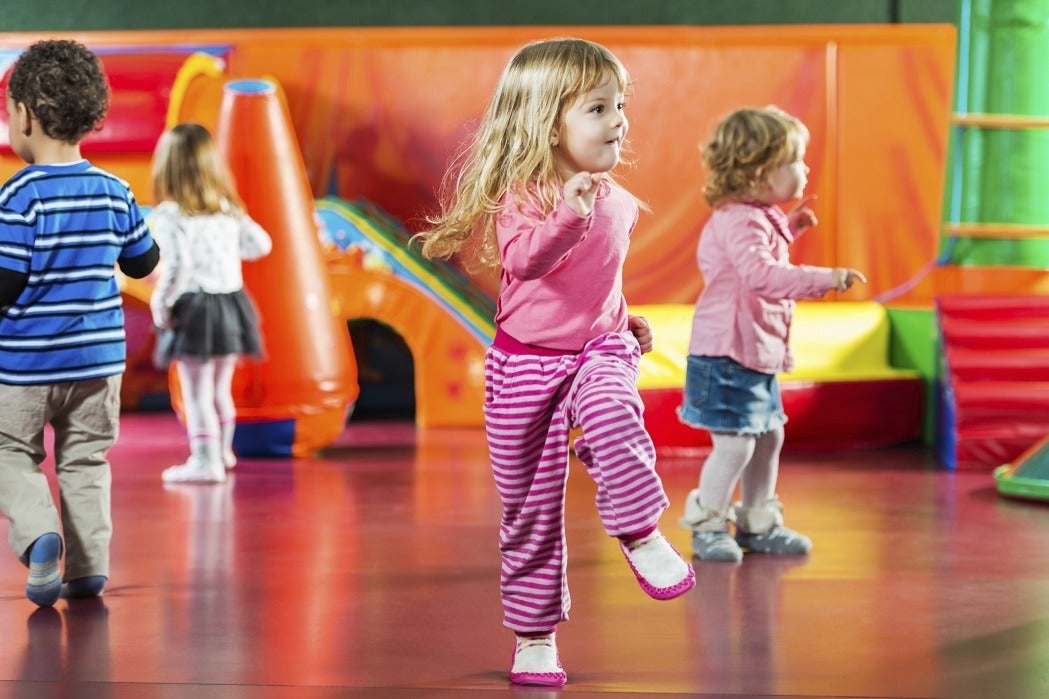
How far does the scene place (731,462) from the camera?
10.8 ft

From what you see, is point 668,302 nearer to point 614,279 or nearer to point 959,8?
point 959,8

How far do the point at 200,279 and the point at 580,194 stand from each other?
2809 mm

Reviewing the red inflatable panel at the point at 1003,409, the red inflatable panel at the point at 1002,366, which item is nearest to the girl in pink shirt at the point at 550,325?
the red inflatable panel at the point at 1003,409

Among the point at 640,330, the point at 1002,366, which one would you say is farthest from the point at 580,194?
the point at 1002,366

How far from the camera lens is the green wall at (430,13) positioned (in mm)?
7023

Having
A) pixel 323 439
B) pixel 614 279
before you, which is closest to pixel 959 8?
pixel 323 439

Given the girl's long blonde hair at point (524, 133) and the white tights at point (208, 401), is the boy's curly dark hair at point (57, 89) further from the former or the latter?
the white tights at point (208, 401)

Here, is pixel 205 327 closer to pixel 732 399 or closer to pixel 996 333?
pixel 732 399

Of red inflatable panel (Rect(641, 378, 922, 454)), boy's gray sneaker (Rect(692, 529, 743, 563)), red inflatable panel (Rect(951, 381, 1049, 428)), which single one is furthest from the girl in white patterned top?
red inflatable panel (Rect(951, 381, 1049, 428))

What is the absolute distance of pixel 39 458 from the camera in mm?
2891

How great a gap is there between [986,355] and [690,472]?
1.19 meters

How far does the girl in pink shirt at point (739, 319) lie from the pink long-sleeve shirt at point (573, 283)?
1043 mm

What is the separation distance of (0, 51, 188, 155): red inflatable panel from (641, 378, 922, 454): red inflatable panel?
107 inches

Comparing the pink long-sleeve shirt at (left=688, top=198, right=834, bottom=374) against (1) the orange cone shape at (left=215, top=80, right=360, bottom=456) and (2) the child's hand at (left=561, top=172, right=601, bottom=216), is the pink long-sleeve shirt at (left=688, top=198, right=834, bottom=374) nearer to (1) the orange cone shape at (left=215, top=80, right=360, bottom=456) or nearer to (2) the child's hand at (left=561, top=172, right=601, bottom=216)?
(2) the child's hand at (left=561, top=172, right=601, bottom=216)
